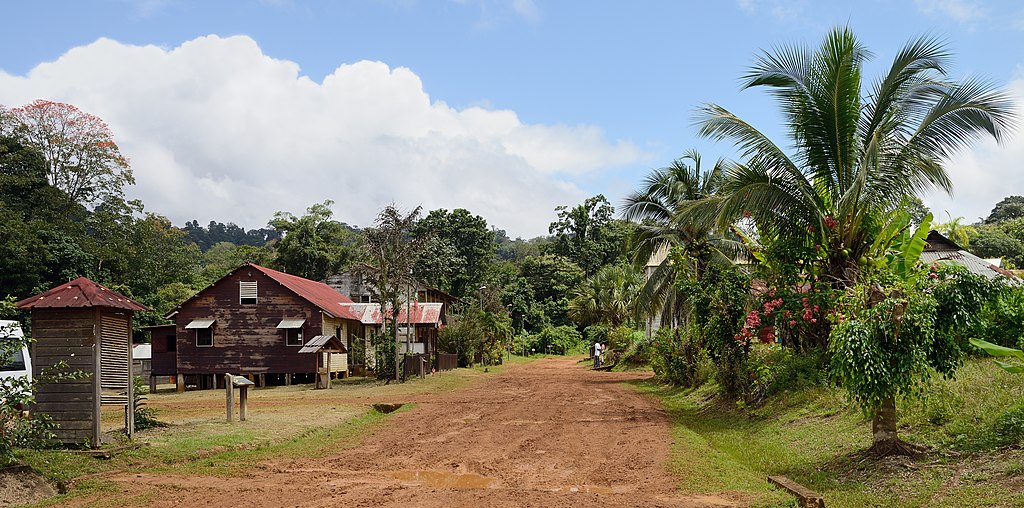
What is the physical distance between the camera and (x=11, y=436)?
30.0ft

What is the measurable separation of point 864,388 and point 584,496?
3441 mm

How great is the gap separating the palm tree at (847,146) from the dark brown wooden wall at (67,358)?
10.8m

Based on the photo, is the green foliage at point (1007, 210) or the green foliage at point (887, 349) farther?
the green foliage at point (1007, 210)

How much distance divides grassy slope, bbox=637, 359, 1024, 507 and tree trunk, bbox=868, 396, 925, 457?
0.71ft

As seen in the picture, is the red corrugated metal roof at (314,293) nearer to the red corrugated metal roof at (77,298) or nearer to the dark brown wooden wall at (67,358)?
the red corrugated metal roof at (77,298)

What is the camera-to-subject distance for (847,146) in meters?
14.1

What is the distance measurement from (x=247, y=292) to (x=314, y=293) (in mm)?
3960

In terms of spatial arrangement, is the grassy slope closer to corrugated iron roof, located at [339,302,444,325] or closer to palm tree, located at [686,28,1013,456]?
palm tree, located at [686,28,1013,456]

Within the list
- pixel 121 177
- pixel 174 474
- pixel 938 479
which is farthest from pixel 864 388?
pixel 121 177

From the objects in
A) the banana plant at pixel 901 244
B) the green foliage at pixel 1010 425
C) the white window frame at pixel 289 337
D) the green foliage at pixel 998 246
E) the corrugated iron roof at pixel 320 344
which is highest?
the green foliage at pixel 998 246

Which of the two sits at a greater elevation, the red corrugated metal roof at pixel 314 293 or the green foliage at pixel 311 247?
the green foliage at pixel 311 247

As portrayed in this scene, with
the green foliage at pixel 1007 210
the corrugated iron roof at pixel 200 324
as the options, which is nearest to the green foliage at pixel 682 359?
the corrugated iron roof at pixel 200 324

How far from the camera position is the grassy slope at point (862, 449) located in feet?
24.8

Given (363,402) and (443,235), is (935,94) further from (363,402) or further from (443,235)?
(443,235)
